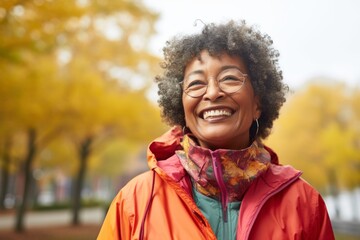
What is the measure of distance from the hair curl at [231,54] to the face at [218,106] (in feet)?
0.16

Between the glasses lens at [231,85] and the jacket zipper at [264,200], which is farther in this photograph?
the glasses lens at [231,85]

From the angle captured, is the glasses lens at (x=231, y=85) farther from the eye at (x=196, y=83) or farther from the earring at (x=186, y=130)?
the earring at (x=186, y=130)

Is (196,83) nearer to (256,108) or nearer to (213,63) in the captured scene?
(213,63)

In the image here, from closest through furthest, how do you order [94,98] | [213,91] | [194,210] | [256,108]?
[194,210]
[213,91]
[256,108]
[94,98]

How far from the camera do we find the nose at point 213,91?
5.66 ft

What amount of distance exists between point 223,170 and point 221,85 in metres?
0.38

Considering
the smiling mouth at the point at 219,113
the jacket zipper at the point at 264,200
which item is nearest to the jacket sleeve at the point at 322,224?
the jacket zipper at the point at 264,200

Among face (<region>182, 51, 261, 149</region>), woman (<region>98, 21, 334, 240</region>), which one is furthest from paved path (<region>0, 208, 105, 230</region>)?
face (<region>182, 51, 261, 149</region>)

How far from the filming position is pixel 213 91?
1.73 metres

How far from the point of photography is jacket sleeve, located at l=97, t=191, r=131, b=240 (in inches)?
65.3

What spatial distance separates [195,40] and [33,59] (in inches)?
418

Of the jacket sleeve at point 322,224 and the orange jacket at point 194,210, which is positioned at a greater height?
the orange jacket at point 194,210

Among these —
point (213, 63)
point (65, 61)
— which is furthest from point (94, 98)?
point (213, 63)

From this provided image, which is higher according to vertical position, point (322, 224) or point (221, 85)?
point (221, 85)
